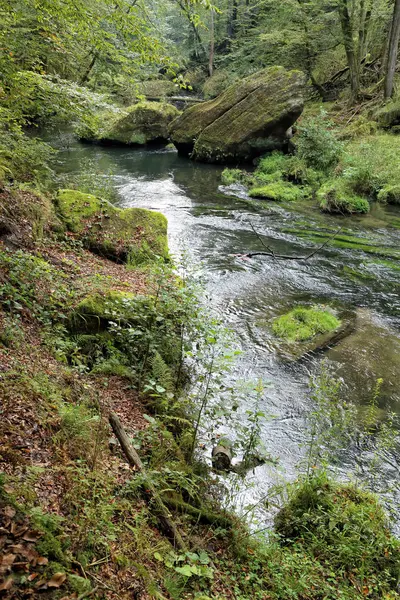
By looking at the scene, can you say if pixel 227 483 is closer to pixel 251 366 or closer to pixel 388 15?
pixel 251 366

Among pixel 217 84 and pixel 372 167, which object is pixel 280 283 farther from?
pixel 217 84

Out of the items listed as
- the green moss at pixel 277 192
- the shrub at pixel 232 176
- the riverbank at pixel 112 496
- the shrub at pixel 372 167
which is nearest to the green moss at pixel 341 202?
the shrub at pixel 372 167

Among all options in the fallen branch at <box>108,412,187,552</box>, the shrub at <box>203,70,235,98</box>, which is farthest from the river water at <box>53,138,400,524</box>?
the shrub at <box>203,70,235,98</box>

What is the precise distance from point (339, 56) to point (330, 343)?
2491 cm

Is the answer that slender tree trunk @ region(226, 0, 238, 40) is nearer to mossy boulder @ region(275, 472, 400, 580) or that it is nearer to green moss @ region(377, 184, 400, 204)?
green moss @ region(377, 184, 400, 204)

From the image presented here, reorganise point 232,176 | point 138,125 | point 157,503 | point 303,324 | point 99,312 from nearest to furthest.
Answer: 1. point 157,503
2. point 99,312
3. point 303,324
4. point 232,176
5. point 138,125

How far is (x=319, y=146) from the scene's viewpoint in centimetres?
1681

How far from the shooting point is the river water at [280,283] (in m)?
5.62

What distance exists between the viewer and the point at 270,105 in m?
18.7

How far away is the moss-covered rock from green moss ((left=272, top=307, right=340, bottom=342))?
815 inches

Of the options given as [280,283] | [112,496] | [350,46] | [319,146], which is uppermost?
[350,46]

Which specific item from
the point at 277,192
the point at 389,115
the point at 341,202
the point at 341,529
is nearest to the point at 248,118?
the point at 277,192

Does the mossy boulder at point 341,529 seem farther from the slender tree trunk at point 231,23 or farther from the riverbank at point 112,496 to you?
the slender tree trunk at point 231,23

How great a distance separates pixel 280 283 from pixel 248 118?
13152 mm
